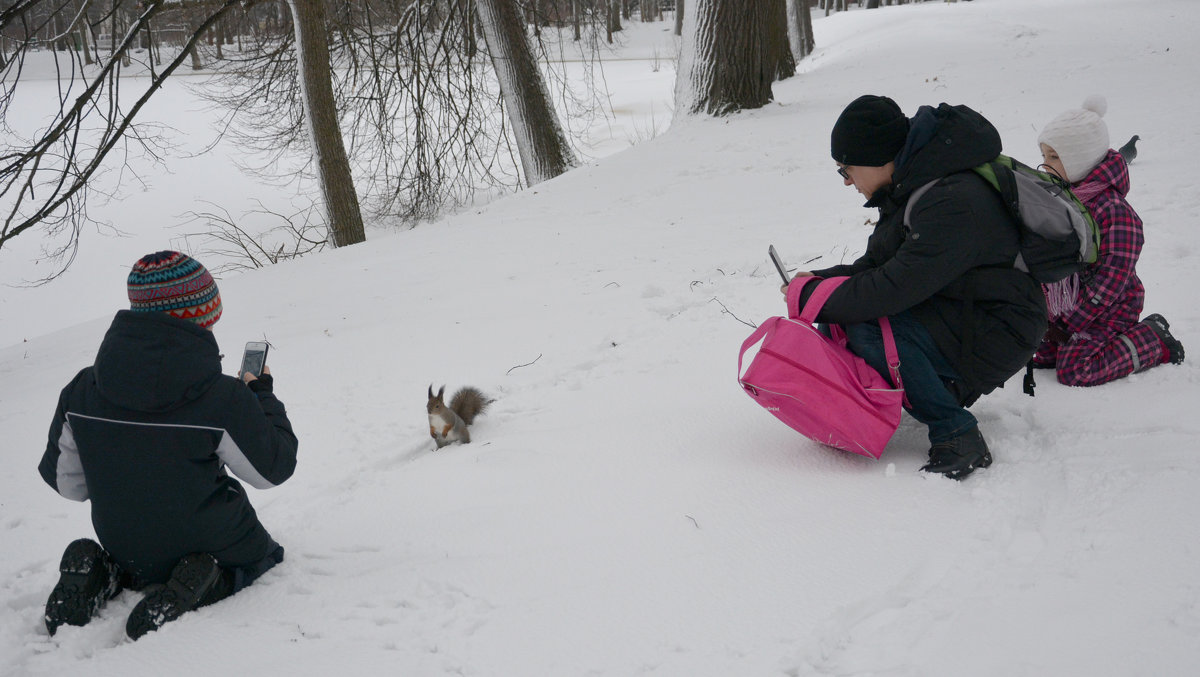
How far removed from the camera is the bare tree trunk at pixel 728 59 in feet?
29.8

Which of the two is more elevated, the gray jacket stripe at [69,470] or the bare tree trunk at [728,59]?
the bare tree trunk at [728,59]

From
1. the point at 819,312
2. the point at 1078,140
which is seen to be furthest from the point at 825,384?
the point at 1078,140

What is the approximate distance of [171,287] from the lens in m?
2.24

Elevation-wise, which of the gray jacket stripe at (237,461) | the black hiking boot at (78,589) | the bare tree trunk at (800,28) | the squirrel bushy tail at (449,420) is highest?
the bare tree trunk at (800,28)

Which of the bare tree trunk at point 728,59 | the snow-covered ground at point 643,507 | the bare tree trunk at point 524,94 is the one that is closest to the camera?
the snow-covered ground at point 643,507

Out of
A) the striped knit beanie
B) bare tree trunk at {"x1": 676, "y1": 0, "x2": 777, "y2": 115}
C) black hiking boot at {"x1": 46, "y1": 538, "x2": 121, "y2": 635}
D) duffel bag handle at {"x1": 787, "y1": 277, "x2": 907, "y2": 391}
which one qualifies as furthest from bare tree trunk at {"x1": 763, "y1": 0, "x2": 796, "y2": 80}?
black hiking boot at {"x1": 46, "y1": 538, "x2": 121, "y2": 635}

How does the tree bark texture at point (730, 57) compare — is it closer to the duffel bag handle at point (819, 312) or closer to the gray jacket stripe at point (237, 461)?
the duffel bag handle at point (819, 312)

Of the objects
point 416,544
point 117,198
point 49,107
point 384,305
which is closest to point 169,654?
point 416,544

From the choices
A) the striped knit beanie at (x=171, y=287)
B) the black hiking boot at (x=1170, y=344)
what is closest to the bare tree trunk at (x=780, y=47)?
the black hiking boot at (x=1170, y=344)

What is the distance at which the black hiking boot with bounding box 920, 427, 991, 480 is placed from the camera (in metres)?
2.53

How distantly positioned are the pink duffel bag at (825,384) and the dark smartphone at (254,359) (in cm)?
170

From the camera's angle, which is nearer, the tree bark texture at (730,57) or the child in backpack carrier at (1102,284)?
the child in backpack carrier at (1102,284)

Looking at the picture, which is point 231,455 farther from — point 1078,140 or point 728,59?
point 728,59

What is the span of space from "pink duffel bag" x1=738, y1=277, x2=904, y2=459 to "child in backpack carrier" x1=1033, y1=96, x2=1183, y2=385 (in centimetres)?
110
